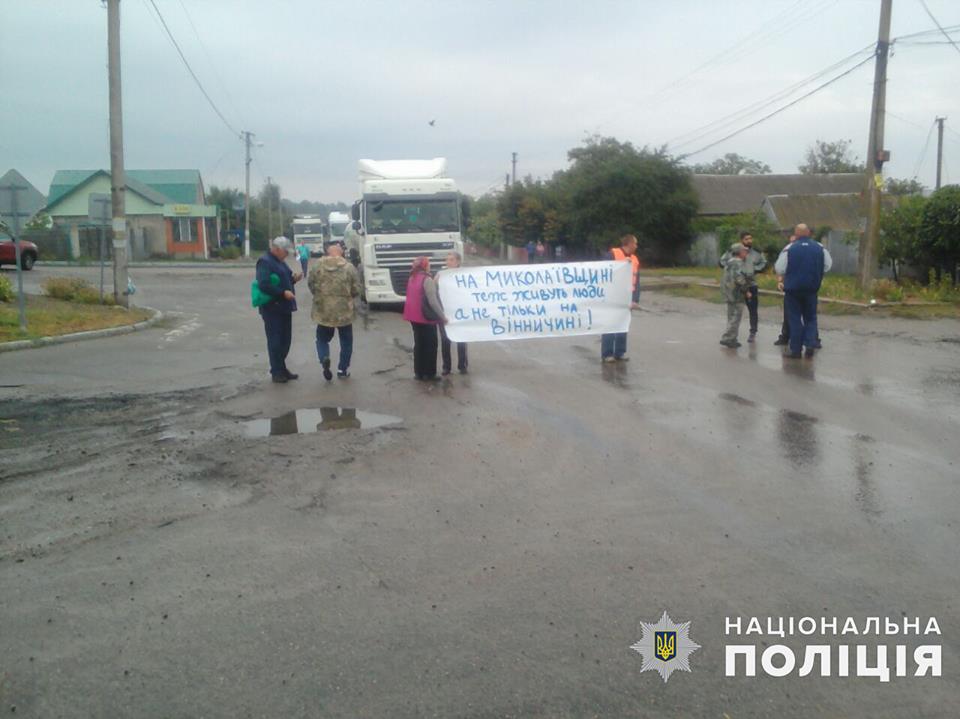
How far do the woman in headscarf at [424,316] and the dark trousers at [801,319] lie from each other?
206 inches

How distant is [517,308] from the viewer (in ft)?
43.9

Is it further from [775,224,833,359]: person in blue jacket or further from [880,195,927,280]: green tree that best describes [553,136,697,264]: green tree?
[775,224,833,359]: person in blue jacket

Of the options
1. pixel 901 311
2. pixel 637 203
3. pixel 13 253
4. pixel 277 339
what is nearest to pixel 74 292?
pixel 277 339

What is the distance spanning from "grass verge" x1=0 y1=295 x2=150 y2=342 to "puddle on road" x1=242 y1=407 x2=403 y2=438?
29.4ft

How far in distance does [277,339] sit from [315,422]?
294 cm

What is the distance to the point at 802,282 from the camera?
13336 millimetres

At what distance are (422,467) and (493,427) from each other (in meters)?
1.62

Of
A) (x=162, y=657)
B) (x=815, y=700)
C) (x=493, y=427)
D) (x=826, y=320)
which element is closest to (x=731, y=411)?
(x=493, y=427)

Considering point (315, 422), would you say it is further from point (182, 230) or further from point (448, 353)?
point (182, 230)

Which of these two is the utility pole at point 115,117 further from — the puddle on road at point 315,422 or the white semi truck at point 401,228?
the puddle on road at point 315,422

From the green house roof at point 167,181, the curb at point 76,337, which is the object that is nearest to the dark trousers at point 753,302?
the curb at point 76,337

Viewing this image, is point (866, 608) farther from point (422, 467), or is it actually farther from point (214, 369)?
point (214, 369)

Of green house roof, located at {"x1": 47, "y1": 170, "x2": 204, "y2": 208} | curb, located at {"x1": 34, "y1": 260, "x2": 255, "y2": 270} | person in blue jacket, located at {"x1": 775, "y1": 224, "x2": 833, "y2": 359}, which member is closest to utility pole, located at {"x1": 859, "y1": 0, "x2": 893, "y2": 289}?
person in blue jacket, located at {"x1": 775, "y1": 224, "x2": 833, "y2": 359}

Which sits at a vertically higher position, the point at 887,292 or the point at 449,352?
the point at 887,292
